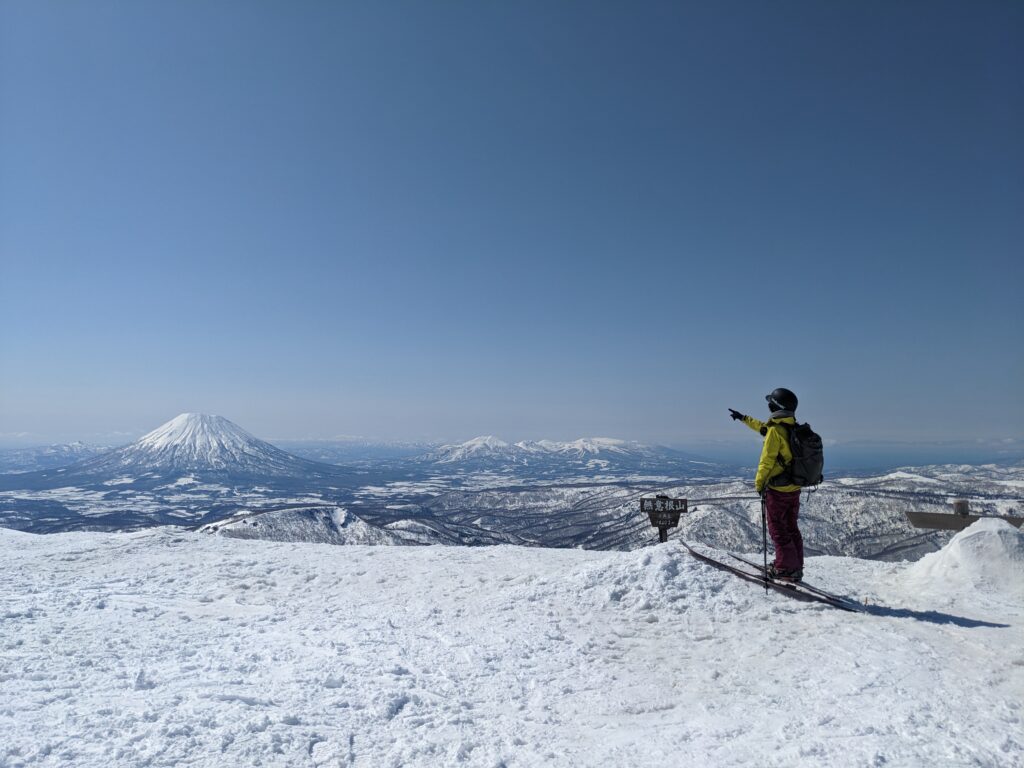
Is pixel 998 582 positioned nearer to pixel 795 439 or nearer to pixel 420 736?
pixel 795 439

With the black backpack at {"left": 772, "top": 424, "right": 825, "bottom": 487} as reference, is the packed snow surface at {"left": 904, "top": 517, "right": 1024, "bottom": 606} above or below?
below

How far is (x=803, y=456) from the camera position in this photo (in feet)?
31.4

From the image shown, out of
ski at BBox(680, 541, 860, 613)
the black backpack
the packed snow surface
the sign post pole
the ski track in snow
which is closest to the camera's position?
the ski track in snow

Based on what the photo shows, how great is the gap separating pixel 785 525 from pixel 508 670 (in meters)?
6.17

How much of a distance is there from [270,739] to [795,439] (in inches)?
358

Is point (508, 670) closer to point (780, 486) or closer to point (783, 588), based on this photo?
point (783, 588)

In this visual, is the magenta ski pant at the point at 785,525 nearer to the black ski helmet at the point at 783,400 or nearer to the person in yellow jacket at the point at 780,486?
the person in yellow jacket at the point at 780,486

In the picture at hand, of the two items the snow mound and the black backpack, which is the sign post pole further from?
the black backpack

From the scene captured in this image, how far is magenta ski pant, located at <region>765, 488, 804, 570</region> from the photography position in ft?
33.3

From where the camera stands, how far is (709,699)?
659 centimetres

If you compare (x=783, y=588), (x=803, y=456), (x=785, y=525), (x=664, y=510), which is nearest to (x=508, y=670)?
(x=783, y=588)

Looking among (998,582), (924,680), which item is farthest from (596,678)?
(998,582)

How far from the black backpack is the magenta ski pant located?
20.8 inches

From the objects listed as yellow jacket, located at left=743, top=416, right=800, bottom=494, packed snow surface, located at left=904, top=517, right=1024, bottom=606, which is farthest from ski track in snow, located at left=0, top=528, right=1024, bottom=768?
yellow jacket, located at left=743, top=416, right=800, bottom=494
